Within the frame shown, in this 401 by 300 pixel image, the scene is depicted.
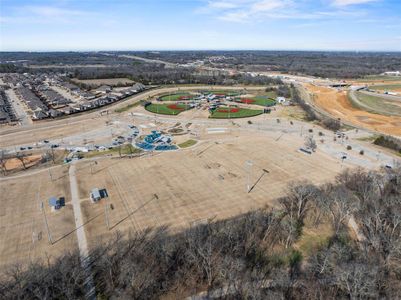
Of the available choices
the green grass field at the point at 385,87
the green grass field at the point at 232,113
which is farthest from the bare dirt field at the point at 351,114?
the green grass field at the point at 385,87

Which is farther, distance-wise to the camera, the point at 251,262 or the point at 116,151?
the point at 116,151

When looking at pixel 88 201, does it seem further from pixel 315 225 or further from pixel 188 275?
pixel 315 225

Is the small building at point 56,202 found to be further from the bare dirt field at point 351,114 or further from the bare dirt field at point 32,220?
the bare dirt field at point 351,114

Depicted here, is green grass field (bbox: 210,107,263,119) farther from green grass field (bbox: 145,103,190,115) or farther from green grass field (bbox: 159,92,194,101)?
green grass field (bbox: 159,92,194,101)

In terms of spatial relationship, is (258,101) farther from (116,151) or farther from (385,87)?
(385,87)

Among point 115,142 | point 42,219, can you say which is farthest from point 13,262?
point 115,142

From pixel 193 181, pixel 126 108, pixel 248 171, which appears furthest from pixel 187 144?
pixel 126 108
